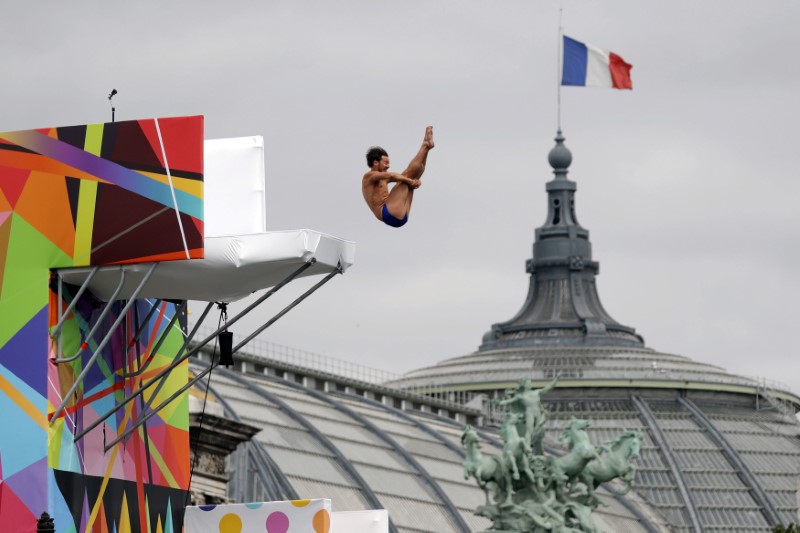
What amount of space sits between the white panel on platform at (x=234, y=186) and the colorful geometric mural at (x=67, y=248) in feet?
6.47

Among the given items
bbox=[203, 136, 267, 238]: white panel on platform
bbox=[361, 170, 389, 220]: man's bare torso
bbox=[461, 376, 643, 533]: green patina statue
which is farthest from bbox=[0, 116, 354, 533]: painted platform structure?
bbox=[461, 376, 643, 533]: green patina statue

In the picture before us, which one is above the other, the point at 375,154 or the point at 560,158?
the point at 560,158

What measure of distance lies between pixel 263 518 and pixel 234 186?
5.56 metres

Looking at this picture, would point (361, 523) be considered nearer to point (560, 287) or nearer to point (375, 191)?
point (375, 191)

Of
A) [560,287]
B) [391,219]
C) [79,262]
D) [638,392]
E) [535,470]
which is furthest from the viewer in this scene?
[560,287]

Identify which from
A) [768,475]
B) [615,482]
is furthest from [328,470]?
[768,475]

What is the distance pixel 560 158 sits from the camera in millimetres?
163750

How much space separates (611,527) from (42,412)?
8367cm

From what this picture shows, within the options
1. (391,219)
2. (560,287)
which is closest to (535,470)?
Answer: (391,219)

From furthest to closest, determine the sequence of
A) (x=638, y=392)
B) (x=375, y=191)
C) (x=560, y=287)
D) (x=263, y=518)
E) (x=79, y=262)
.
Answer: (x=560, y=287) → (x=638, y=392) → (x=263, y=518) → (x=79, y=262) → (x=375, y=191)

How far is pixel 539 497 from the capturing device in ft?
269

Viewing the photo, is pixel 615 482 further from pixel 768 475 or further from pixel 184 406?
pixel 184 406

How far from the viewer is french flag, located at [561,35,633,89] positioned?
119812mm

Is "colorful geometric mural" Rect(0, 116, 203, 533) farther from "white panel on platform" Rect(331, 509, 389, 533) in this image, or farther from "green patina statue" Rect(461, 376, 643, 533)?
"green patina statue" Rect(461, 376, 643, 533)
